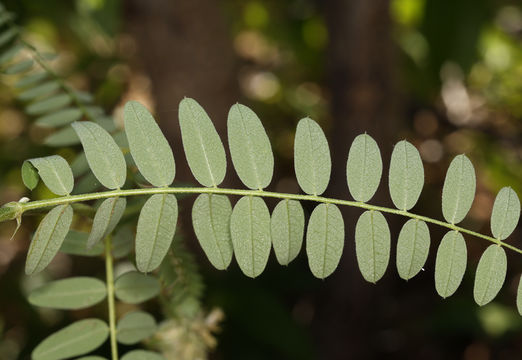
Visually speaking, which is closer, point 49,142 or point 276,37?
point 49,142

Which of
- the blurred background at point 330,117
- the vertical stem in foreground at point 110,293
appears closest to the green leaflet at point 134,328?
the vertical stem in foreground at point 110,293

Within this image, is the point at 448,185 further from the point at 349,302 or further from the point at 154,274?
the point at 349,302

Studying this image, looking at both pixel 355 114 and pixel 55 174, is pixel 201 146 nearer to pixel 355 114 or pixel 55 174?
pixel 55 174

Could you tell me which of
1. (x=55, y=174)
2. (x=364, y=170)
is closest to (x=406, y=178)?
(x=364, y=170)

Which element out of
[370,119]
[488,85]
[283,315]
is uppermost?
[488,85]

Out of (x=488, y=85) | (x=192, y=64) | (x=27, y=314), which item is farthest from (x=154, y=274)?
(x=488, y=85)

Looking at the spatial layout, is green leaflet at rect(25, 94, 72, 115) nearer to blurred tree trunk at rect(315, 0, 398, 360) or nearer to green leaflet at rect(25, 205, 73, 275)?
green leaflet at rect(25, 205, 73, 275)
